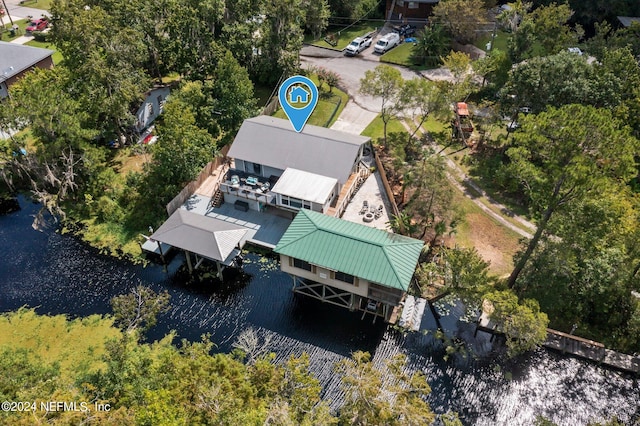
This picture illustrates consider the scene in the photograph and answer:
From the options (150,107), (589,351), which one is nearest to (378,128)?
(150,107)

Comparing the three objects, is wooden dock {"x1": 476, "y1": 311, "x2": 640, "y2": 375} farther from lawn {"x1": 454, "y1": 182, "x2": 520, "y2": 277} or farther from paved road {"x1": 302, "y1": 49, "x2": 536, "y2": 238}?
paved road {"x1": 302, "y1": 49, "x2": 536, "y2": 238}

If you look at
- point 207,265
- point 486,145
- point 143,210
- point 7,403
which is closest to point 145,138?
point 143,210

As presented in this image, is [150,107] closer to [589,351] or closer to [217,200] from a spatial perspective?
[217,200]

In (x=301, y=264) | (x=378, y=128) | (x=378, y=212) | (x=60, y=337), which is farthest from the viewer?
(x=378, y=128)

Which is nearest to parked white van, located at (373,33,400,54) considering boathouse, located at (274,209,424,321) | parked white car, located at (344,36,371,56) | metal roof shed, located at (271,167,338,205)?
parked white car, located at (344,36,371,56)

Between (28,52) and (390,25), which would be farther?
(390,25)

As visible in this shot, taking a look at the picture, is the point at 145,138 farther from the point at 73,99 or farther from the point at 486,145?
the point at 486,145

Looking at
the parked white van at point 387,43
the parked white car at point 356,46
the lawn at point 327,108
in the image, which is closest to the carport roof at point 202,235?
the lawn at point 327,108

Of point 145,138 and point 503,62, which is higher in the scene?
point 503,62
